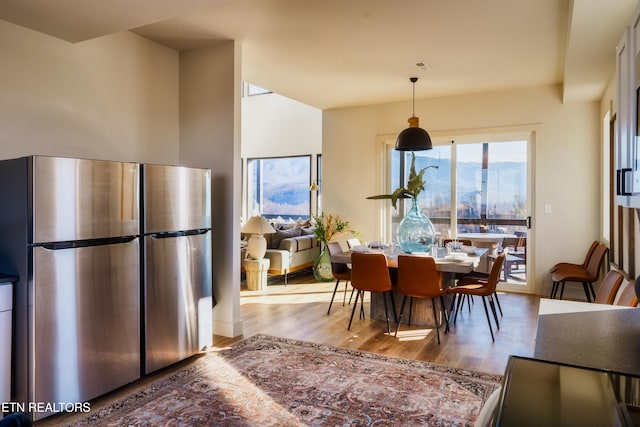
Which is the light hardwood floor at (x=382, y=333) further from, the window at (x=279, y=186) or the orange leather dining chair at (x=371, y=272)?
the window at (x=279, y=186)

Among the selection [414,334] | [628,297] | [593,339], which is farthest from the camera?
[414,334]

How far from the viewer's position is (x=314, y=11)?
132 inches

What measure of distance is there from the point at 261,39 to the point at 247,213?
276 inches

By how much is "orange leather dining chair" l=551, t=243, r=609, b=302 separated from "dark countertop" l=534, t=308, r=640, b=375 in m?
3.35

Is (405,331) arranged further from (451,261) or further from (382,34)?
(382,34)

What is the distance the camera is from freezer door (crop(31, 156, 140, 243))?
2.37m

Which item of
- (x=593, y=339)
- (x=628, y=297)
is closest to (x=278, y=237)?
(x=628, y=297)

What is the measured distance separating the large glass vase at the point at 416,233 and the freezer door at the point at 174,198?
6.56 feet

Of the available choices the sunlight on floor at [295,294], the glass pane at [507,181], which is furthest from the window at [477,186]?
the sunlight on floor at [295,294]

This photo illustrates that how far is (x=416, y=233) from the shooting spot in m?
4.30

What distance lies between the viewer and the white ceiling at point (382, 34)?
2756 mm

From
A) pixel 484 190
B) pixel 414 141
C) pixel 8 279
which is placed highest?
pixel 414 141

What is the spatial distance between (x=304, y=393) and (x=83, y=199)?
184cm

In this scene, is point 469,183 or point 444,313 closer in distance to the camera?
point 444,313
